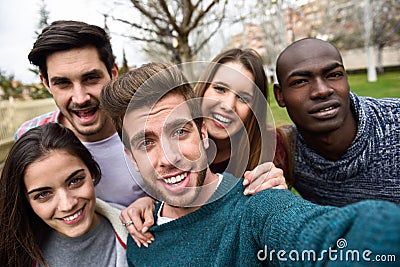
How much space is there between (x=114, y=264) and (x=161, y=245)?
558 mm

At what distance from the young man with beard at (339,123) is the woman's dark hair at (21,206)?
1427 mm

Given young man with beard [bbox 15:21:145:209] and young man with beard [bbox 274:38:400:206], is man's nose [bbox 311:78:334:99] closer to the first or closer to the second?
young man with beard [bbox 274:38:400:206]

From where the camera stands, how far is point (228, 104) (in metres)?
2.46

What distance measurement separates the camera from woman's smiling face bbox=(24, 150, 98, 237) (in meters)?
1.83

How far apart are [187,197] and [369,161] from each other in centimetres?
121

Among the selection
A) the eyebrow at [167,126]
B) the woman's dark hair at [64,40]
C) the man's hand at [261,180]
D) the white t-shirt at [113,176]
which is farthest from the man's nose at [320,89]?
the woman's dark hair at [64,40]

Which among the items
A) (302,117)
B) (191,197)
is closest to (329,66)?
(302,117)

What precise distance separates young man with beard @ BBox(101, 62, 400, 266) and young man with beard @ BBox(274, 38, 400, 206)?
74 cm

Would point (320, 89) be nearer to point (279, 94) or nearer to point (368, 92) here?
point (279, 94)

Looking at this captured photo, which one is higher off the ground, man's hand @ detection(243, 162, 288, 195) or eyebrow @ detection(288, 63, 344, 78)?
eyebrow @ detection(288, 63, 344, 78)

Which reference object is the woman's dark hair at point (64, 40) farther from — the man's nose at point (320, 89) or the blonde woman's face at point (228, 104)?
the man's nose at point (320, 89)

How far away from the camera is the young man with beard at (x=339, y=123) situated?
6.53 feet

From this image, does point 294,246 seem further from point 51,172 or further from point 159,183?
point 51,172

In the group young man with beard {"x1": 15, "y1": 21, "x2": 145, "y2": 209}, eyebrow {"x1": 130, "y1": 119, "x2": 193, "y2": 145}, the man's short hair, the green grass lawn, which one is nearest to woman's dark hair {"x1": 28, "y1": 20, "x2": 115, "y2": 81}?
young man with beard {"x1": 15, "y1": 21, "x2": 145, "y2": 209}
